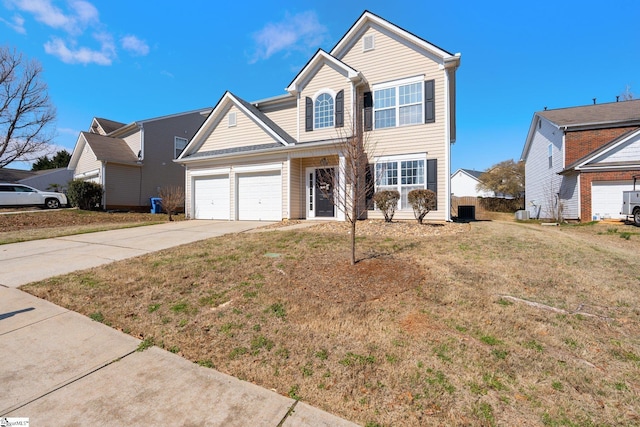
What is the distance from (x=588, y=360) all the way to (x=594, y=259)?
496 centimetres

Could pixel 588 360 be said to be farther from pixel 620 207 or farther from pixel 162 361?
pixel 620 207

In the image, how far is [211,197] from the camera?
14984 millimetres

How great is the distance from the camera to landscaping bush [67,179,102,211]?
Result: 1786 centimetres

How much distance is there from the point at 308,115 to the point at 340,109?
1606mm

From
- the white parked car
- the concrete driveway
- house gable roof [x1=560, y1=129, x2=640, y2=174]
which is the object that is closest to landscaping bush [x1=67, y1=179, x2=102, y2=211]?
the white parked car

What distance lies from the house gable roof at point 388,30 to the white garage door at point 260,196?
6.47 metres

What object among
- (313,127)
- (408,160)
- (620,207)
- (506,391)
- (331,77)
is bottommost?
(506,391)

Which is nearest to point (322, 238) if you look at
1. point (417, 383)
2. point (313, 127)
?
point (417, 383)

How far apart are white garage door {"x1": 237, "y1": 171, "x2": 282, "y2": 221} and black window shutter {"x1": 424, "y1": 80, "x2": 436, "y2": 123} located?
6686 mm

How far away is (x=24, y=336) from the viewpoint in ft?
10.9

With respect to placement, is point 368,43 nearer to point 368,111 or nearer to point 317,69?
point 317,69

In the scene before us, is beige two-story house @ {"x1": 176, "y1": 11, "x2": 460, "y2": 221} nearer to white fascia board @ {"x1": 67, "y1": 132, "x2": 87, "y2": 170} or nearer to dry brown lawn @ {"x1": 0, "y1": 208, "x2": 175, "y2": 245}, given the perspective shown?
dry brown lawn @ {"x1": 0, "y1": 208, "x2": 175, "y2": 245}

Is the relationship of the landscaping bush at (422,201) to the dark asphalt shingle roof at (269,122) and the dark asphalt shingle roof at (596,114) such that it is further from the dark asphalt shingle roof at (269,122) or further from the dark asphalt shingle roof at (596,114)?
the dark asphalt shingle roof at (596,114)

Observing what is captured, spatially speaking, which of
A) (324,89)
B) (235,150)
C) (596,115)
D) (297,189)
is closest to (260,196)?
(297,189)
